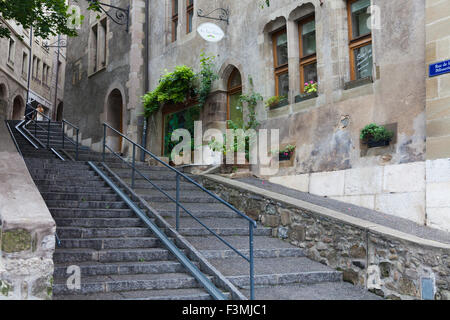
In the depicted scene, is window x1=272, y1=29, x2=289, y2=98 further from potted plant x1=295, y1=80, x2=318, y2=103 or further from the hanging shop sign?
the hanging shop sign

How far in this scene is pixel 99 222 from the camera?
6168 millimetres

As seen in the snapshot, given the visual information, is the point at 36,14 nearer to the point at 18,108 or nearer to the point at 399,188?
the point at 399,188

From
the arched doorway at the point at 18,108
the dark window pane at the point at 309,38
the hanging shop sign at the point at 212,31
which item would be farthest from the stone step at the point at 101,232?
the arched doorway at the point at 18,108

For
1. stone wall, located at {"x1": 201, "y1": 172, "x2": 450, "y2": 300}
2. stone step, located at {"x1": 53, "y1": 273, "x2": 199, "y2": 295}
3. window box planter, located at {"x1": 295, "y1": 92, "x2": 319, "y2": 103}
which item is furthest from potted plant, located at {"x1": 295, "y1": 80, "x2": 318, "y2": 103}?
stone step, located at {"x1": 53, "y1": 273, "x2": 199, "y2": 295}

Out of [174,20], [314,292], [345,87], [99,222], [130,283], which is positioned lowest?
[314,292]

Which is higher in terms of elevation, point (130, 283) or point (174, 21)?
point (174, 21)

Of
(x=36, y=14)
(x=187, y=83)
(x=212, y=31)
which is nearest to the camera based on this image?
(x=36, y=14)

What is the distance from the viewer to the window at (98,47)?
1664 centimetres

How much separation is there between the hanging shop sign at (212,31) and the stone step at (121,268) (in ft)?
22.3

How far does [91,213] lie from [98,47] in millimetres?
11791

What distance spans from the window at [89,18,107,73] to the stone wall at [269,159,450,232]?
11.1 meters

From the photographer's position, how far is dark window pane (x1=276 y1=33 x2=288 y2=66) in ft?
30.7

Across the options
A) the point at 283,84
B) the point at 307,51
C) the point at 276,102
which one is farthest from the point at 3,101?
the point at 307,51

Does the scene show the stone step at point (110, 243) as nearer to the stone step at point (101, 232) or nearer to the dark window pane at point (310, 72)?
the stone step at point (101, 232)
